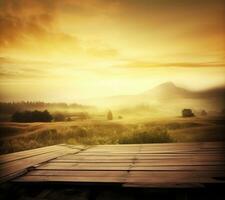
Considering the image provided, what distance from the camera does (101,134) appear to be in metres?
7.71

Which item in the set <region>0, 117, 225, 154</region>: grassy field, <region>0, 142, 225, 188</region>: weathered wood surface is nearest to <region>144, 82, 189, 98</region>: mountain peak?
<region>0, 117, 225, 154</region>: grassy field

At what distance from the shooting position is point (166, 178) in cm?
170

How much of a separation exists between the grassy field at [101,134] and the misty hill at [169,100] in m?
1.02

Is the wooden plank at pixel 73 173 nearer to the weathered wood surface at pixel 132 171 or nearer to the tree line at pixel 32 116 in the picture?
the weathered wood surface at pixel 132 171

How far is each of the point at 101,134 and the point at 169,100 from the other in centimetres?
697

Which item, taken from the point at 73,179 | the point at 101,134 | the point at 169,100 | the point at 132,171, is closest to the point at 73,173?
the point at 73,179

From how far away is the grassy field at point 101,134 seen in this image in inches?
225

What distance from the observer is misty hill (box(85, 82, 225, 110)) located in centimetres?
1001

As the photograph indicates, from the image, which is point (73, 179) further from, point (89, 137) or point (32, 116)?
point (32, 116)

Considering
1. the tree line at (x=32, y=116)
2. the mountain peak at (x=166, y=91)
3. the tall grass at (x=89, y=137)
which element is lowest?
the tall grass at (x=89, y=137)

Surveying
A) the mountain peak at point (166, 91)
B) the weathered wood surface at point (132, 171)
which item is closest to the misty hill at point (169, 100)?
the mountain peak at point (166, 91)

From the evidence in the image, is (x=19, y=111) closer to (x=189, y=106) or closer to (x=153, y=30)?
(x=153, y=30)

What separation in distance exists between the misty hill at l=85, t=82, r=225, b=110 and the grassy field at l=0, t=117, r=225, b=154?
1.02 metres

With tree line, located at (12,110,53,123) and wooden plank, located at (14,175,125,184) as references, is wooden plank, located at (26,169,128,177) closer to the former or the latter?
wooden plank, located at (14,175,125,184)
